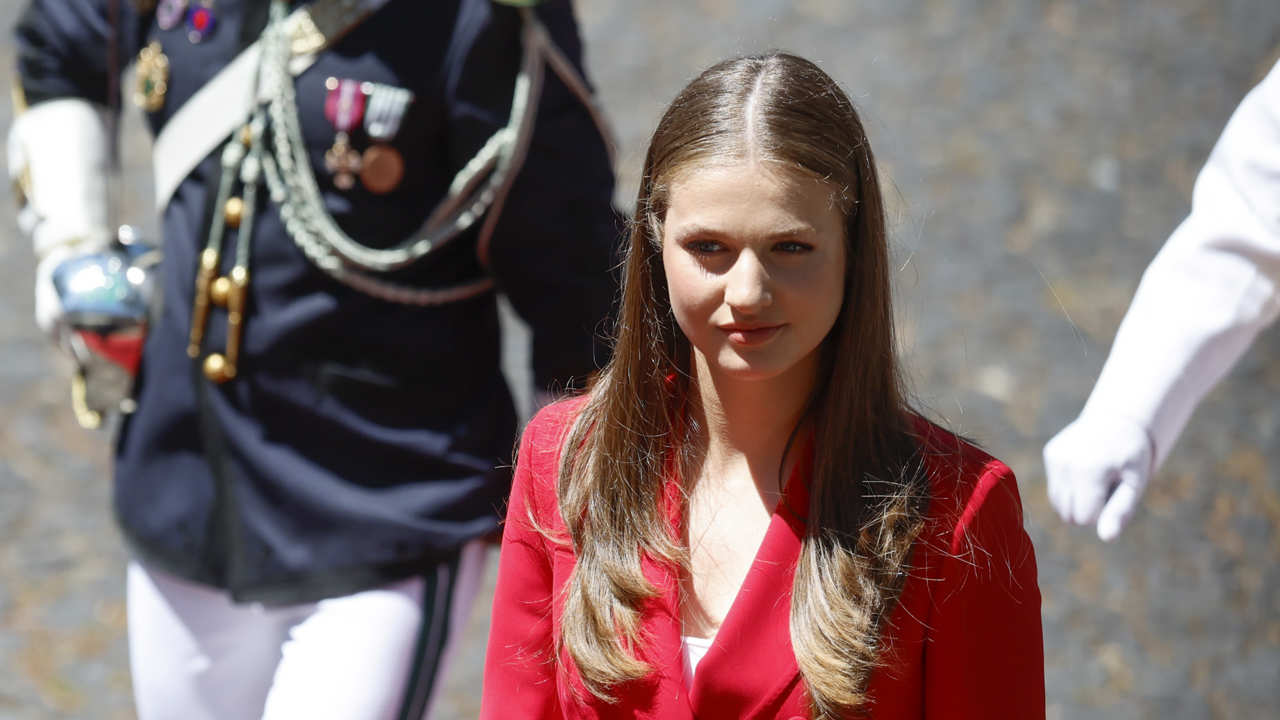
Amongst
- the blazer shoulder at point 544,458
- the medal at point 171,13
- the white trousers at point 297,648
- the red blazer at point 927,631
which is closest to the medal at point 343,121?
the medal at point 171,13

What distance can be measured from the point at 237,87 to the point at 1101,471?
138cm

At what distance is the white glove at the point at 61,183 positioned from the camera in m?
2.77

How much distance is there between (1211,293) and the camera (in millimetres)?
2346

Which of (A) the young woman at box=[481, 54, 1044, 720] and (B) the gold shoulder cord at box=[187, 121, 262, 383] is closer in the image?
(A) the young woman at box=[481, 54, 1044, 720]

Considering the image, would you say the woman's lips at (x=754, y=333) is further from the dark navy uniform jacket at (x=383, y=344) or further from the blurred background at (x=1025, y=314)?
the blurred background at (x=1025, y=314)

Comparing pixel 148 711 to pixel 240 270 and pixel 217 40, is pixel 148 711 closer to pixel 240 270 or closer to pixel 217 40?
pixel 240 270

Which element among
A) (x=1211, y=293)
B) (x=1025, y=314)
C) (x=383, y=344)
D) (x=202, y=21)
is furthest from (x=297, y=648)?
(x=1025, y=314)

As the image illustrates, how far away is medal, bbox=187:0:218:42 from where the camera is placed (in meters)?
2.65

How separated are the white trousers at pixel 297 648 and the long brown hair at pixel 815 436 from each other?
2.28ft

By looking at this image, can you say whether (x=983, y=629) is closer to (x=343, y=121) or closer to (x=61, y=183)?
(x=343, y=121)

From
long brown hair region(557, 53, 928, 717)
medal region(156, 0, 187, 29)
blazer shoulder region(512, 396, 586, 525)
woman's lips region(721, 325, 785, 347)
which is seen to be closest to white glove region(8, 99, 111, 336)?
medal region(156, 0, 187, 29)

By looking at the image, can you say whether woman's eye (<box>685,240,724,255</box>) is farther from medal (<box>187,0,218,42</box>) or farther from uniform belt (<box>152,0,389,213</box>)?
medal (<box>187,0,218,42</box>)

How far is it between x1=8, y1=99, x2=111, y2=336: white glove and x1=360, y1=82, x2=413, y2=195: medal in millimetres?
511

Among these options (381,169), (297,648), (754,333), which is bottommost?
(297,648)
